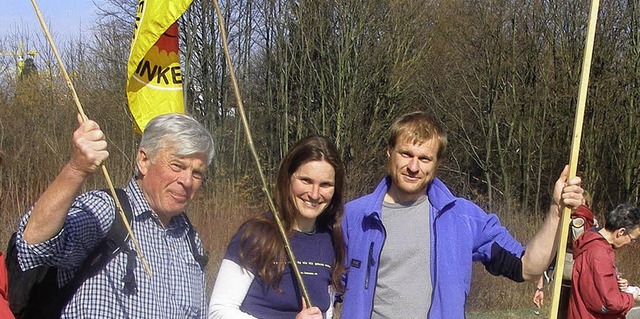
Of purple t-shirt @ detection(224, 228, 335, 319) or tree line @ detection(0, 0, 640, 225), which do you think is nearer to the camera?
purple t-shirt @ detection(224, 228, 335, 319)

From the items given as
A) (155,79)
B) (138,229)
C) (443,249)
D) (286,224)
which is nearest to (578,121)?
(443,249)

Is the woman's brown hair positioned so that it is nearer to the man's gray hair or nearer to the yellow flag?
the man's gray hair

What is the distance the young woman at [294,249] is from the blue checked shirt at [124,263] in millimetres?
128

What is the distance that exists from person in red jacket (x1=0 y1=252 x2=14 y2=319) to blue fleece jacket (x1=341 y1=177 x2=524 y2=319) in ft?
4.57

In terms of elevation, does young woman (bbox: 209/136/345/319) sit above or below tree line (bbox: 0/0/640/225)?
below

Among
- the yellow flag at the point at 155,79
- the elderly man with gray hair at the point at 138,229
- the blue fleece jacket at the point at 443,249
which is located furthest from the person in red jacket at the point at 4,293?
the yellow flag at the point at 155,79

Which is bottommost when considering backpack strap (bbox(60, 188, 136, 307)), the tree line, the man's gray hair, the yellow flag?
backpack strap (bbox(60, 188, 136, 307))

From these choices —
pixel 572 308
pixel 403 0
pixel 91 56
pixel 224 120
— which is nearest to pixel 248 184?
pixel 224 120

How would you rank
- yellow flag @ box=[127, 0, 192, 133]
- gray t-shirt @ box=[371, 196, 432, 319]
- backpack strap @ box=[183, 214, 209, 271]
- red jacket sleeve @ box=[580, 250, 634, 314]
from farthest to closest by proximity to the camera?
red jacket sleeve @ box=[580, 250, 634, 314] → yellow flag @ box=[127, 0, 192, 133] → gray t-shirt @ box=[371, 196, 432, 319] → backpack strap @ box=[183, 214, 209, 271]

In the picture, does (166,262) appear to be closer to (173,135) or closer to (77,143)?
(173,135)

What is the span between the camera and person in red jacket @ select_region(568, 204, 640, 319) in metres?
5.95

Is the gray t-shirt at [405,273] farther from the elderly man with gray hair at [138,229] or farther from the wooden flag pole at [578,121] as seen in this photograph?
the elderly man with gray hair at [138,229]

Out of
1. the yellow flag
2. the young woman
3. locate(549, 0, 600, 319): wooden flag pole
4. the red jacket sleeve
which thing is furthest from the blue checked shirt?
the red jacket sleeve

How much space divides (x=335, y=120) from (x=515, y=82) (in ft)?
15.5
